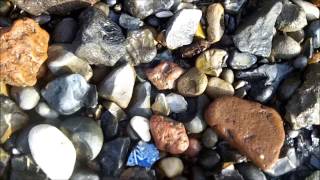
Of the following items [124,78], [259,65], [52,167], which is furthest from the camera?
[259,65]

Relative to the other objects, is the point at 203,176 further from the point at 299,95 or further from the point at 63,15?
the point at 63,15

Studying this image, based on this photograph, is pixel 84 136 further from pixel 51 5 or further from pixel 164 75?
pixel 51 5

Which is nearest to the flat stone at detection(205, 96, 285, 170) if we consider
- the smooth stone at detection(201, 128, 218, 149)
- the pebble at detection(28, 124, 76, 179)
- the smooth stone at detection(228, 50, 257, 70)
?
the smooth stone at detection(201, 128, 218, 149)

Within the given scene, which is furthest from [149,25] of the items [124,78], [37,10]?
[37,10]

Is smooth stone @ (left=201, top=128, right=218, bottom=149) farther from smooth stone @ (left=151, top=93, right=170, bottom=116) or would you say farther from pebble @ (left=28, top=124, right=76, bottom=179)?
pebble @ (left=28, top=124, right=76, bottom=179)

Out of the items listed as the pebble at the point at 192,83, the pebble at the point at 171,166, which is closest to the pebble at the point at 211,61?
the pebble at the point at 192,83

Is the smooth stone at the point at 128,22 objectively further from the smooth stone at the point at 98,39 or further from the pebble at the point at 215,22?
the pebble at the point at 215,22

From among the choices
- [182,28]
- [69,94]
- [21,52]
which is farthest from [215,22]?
[21,52]

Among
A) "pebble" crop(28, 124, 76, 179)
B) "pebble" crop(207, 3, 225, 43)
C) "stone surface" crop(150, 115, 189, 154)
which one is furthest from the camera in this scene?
"pebble" crop(207, 3, 225, 43)
